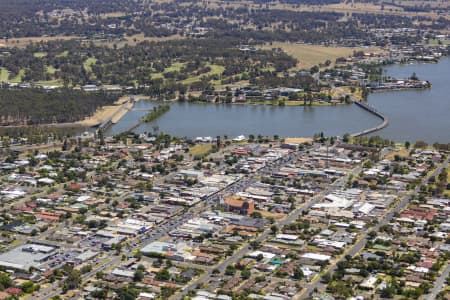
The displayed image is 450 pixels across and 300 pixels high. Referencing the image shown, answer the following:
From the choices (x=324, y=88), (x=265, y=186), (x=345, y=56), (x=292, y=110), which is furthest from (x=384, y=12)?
(x=265, y=186)

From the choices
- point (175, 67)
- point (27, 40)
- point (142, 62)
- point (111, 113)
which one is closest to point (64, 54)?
point (142, 62)

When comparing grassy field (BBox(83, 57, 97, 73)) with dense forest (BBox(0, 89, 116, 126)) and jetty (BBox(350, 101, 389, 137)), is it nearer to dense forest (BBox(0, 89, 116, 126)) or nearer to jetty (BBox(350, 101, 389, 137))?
dense forest (BBox(0, 89, 116, 126))

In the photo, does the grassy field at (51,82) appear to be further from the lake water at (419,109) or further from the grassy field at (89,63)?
the lake water at (419,109)

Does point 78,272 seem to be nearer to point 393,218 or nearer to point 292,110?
point 393,218

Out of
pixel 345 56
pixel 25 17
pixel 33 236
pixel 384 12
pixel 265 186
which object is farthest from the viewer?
pixel 384 12

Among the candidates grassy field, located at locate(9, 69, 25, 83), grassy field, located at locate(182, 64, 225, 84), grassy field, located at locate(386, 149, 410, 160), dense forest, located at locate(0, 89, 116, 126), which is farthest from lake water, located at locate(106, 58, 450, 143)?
grassy field, located at locate(9, 69, 25, 83)

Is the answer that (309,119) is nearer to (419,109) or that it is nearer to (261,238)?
(419,109)
